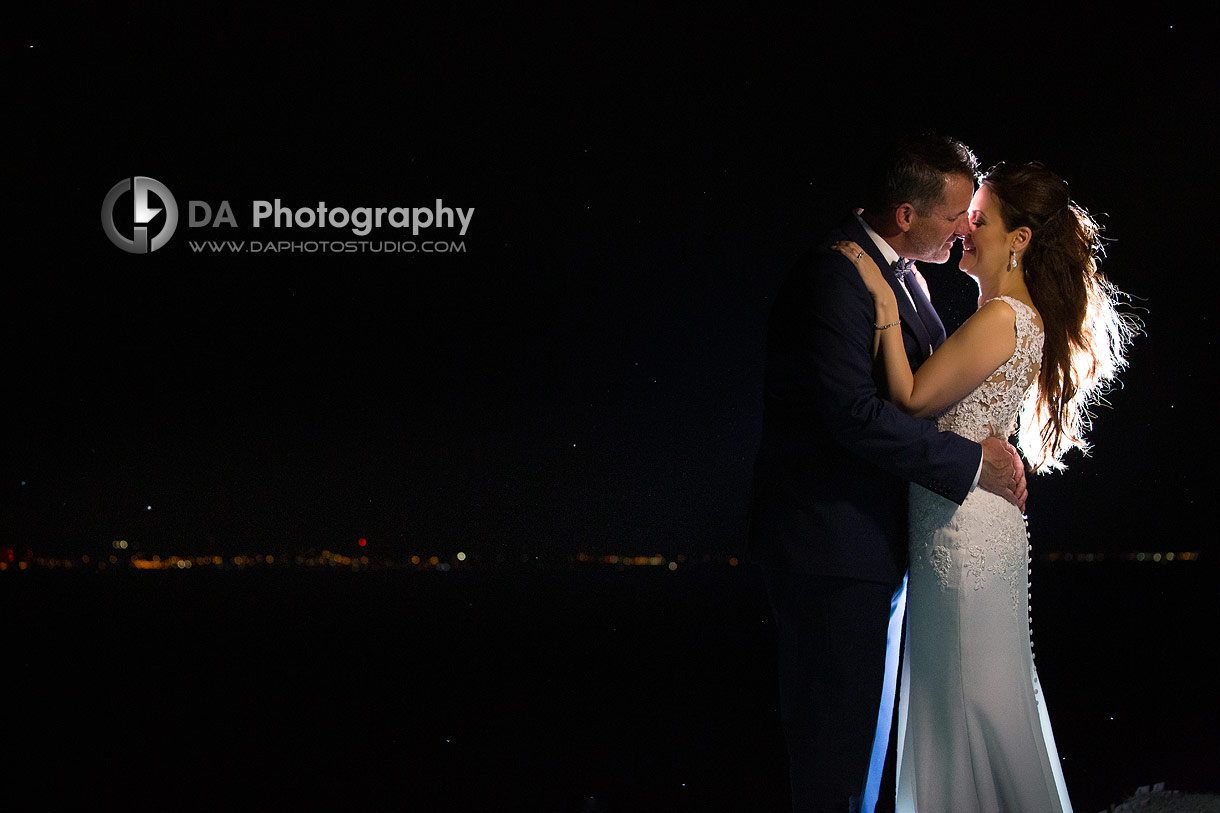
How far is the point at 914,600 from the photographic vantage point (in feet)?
6.88

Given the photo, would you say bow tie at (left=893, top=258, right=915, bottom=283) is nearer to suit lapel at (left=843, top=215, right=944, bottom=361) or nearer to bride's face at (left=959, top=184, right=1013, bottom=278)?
suit lapel at (left=843, top=215, right=944, bottom=361)

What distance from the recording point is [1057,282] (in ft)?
6.91

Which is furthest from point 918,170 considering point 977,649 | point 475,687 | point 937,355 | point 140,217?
point 140,217

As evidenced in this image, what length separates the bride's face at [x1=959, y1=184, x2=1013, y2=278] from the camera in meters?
2.10

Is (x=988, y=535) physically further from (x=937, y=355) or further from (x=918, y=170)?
(x=918, y=170)

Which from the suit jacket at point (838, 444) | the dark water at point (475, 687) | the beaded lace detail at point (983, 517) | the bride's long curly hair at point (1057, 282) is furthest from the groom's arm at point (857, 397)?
the dark water at point (475, 687)

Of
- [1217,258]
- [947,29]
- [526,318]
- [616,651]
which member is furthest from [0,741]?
[1217,258]

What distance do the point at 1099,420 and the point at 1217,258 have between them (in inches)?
42.9

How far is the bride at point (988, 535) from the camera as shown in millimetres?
2018

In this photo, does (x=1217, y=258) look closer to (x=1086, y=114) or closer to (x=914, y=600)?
(x=1086, y=114)

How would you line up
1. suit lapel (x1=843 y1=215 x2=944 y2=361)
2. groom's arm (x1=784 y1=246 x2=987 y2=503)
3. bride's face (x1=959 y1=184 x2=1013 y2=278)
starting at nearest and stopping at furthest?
1. groom's arm (x1=784 y1=246 x2=987 y2=503)
2. suit lapel (x1=843 y1=215 x2=944 y2=361)
3. bride's face (x1=959 y1=184 x2=1013 y2=278)

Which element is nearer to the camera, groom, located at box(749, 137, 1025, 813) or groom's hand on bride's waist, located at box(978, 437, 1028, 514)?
groom, located at box(749, 137, 1025, 813)

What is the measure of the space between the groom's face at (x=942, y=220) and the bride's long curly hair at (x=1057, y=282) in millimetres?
115

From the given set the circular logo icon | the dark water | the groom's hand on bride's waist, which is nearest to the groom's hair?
the groom's hand on bride's waist
